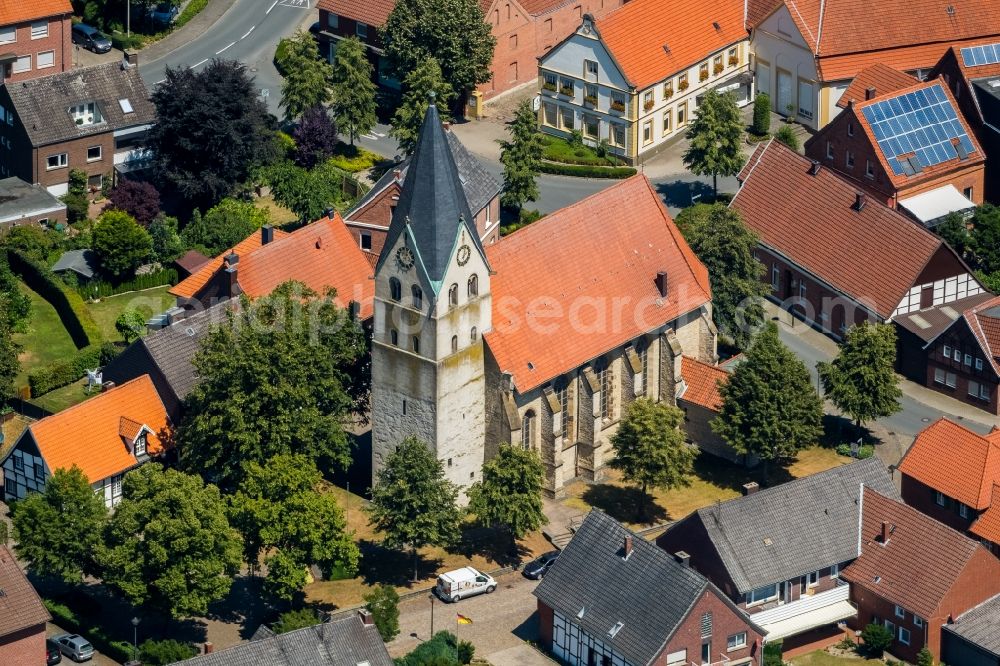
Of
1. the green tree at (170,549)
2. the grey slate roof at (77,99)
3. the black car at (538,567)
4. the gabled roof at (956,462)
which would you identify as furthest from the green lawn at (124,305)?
the gabled roof at (956,462)

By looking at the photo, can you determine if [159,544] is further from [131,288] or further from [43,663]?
[131,288]

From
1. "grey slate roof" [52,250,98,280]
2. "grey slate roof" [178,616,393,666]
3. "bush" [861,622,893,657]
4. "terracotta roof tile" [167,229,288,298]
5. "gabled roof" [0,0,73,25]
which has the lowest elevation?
"bush" [861,622,893,657]

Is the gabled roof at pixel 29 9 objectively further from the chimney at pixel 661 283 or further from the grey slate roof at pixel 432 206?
the chimney at pixel 661 283

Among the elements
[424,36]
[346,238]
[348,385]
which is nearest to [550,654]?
[348,385]

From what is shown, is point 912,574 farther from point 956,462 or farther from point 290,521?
point 290,521

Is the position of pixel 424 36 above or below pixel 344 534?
above

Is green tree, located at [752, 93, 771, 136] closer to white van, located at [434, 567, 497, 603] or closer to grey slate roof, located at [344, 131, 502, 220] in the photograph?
grey slate roof, located at [344, 131, 502, 220]

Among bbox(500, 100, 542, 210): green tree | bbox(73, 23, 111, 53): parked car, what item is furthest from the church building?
bbox(73, 23, 111, 53): parked car
